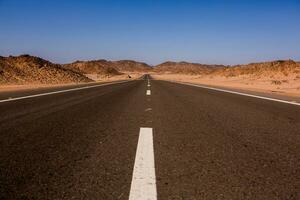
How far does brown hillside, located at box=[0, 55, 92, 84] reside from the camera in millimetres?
36562

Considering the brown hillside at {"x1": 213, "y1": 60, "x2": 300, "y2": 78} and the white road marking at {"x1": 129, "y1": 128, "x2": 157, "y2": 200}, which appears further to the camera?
the brown hillside at {"x1": 213, "y1": 60, "x2": 300, "y2": 78}

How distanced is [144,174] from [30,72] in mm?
39771

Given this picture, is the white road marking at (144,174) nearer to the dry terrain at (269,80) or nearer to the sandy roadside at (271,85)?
the sandy roadside at (271,85)

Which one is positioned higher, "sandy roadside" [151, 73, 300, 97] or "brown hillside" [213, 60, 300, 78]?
"brown hillside" [213, 60, 300, 78]

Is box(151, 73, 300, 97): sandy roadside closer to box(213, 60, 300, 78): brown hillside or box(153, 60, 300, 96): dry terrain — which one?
box(153, 60, 300, 96): dry terrain

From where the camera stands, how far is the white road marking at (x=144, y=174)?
9.16 feet

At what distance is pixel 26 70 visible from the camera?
40781mm

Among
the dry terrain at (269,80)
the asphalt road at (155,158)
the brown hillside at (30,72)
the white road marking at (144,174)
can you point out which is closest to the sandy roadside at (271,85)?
the dry terrain at (269,80)

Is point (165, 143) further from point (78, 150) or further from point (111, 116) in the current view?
point (111, 116)

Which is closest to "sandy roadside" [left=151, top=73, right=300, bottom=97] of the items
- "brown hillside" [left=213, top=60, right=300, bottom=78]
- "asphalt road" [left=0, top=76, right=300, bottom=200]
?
"brown hillside" [left=213, top=60, right=300, bottom=78]

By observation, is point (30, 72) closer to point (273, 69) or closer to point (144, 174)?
point (273, 69)

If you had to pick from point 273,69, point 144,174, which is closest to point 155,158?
point 144,174

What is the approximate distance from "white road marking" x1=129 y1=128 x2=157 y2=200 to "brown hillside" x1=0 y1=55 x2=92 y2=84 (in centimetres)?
3195

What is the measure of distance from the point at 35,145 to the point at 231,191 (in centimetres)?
275
